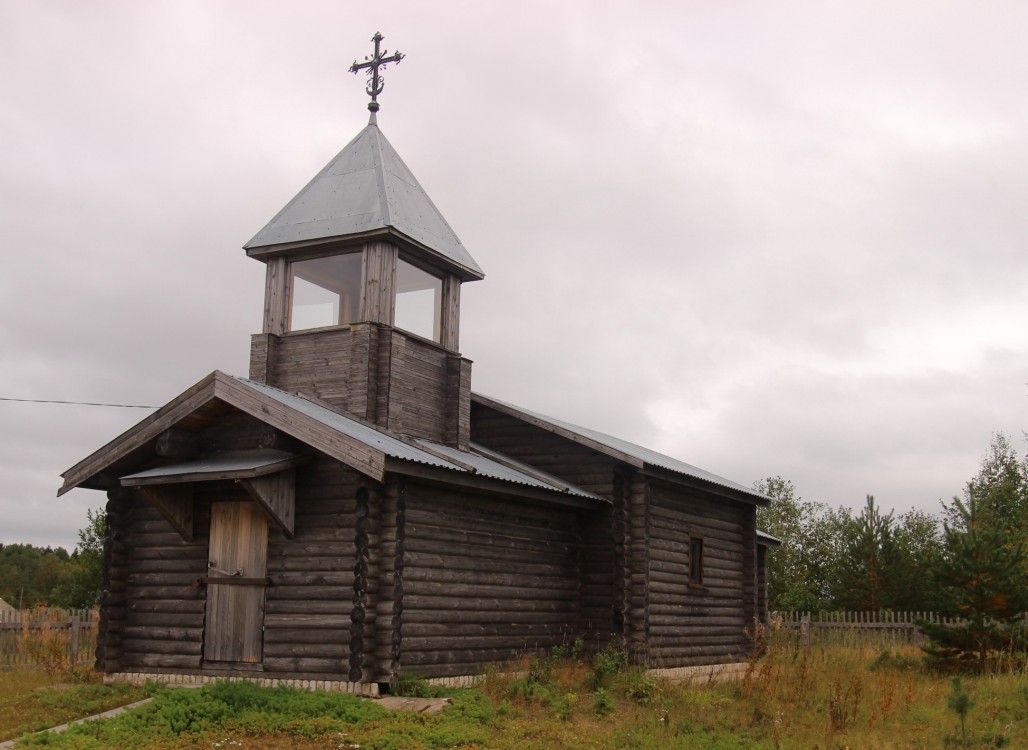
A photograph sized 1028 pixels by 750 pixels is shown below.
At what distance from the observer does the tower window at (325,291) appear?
1867 cm

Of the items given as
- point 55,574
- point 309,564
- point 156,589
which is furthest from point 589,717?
point 55,574

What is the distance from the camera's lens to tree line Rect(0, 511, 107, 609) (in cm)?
3903

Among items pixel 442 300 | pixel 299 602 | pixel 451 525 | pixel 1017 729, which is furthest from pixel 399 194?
pixel 1017 729

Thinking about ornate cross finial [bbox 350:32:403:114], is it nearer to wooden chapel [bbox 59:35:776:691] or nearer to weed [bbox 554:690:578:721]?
wooden chapel [bbox 59:35:776:691]

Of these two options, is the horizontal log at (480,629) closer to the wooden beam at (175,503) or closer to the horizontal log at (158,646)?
the horizontal log at (158,646)

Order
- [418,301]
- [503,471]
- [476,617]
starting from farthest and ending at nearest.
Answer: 1. [418,301]
2. [503,471]
3. [476,617]

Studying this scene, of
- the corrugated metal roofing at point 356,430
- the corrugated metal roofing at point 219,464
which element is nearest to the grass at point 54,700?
the corrugated metal roofing at point 219,464

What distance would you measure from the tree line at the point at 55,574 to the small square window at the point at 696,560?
14445 millimetres

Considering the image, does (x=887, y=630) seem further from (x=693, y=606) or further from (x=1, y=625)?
(x=1, y=625)

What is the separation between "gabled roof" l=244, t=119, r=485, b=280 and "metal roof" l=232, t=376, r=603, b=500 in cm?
294

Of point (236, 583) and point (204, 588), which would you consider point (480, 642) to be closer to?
point (236, 583)

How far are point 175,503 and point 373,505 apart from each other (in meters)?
3.22

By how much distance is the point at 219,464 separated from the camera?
15.3 meters

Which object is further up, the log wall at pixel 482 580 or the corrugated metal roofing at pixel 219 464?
the corrugated metal roofing at pixel 219 464
